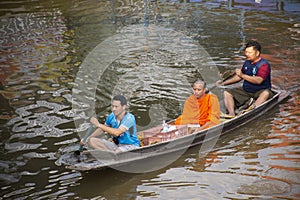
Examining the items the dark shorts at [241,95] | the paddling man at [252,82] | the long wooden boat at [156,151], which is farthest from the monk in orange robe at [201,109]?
the dark shorts at [241,95]

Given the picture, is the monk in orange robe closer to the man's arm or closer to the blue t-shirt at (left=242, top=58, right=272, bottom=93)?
the man's arm

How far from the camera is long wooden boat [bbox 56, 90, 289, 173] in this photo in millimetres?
7926

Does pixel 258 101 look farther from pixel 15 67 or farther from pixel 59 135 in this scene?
pixel 15 67

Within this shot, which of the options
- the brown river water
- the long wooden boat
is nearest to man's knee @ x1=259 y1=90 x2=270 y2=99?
the long wooden boat

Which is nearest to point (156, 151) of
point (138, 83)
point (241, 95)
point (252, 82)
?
point (241, 95)

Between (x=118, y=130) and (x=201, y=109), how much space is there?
207 cm

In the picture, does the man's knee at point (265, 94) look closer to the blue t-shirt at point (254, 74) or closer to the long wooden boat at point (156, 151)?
the blue t-shirt at point (254, 74)

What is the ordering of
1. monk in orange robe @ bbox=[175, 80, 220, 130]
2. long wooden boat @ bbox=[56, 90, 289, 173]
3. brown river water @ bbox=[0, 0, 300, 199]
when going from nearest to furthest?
long wooden boat @ bbox=[56, 90, 289, 173]
brown river water @ bbox=[0, 0, 300, 199]
monk in orange robe @ bbox=[175, 80, 220, 130]

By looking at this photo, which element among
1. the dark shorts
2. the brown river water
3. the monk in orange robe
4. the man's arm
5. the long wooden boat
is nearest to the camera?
the long wooden boat

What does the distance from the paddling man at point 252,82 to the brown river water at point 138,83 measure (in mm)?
532

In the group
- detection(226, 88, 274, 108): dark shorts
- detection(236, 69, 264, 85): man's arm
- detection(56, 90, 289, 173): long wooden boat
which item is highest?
detection(236, 69, 264, 85): man's arm

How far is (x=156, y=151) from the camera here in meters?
8.40

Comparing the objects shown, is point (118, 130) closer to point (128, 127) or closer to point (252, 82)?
point (128, 127)

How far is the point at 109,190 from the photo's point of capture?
801 centimetres
